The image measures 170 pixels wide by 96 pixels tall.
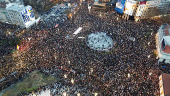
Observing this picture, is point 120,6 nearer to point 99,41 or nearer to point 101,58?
point 99,41

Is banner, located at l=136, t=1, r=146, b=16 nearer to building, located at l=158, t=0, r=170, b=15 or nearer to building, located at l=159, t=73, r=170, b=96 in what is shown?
building, located at l=158, t=0, r=170, b=15

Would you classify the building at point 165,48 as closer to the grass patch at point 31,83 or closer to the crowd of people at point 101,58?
the crowd of people at point 101,58

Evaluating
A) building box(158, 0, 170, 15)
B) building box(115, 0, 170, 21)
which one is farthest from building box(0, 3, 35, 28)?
building box(158, 0, 170, 15)

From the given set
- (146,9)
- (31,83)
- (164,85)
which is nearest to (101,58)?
(164,85)

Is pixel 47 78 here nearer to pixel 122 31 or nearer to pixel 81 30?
pixel 81 30

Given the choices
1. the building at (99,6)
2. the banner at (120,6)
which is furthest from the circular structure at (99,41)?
the building at (99,6)

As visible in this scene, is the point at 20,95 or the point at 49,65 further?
the point at 49,65

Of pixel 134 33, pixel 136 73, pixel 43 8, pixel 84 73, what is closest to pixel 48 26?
pixel 43 8
